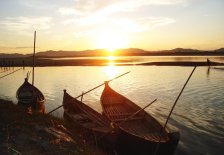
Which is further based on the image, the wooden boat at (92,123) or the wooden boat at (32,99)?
the wooden boat at (32,99)

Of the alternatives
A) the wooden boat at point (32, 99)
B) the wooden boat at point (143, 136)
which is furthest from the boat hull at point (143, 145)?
the wooden boat at point (32, 99)

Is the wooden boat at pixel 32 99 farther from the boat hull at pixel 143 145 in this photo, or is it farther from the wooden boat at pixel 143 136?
the boat hull at pixel 143 145

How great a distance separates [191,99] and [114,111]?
504 inches

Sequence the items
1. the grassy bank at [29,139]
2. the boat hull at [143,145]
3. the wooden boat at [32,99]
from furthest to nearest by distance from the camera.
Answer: the wooden boat at [32,99] < the boat hull at [143,145] < the grassy bank at [29,139]

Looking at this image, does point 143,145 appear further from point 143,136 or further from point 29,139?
point 29,139

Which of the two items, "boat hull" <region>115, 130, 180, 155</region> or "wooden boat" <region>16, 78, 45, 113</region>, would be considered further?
"wooden boat" <region>16, 78, 45, 113</region>

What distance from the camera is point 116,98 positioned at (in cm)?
2356

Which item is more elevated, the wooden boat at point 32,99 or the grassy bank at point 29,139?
the grassy bank at point 29,139

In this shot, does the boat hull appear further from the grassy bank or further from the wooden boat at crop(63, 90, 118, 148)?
the grassy bank

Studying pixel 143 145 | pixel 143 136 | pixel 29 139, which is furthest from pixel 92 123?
pixel 29 139

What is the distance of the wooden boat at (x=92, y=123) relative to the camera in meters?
15.1

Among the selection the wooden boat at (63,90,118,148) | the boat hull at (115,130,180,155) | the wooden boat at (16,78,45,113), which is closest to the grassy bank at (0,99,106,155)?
the wooden boat at (63,90,118,148)

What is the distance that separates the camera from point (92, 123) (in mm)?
17656

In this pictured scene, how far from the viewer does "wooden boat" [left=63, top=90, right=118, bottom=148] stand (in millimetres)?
15125
